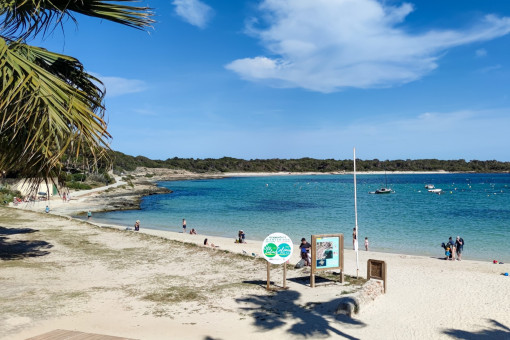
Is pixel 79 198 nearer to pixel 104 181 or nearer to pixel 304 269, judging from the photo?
pixel 104 181

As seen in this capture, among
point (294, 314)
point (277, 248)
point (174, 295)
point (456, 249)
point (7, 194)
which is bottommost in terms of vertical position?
point (456, 249)

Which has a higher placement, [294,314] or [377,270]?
[377,270]

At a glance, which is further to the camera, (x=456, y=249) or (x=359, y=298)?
(x=456, y=249)

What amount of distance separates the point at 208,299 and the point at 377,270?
5146 mm

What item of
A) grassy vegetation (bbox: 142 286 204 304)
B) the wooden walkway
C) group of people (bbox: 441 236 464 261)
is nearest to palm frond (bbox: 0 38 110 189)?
the wooden walkway

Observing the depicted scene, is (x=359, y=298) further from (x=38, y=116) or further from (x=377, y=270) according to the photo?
(x=38, y=116)

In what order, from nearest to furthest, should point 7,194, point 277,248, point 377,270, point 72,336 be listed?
1. point 72,336
2. point 277,248
3. point 377,270
4. point 7,194

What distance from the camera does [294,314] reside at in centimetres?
923

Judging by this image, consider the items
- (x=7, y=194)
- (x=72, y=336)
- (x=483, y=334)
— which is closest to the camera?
(x=72, y=336)

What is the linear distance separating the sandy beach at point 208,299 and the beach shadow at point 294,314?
24 mm

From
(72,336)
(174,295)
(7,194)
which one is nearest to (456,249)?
(174,295)

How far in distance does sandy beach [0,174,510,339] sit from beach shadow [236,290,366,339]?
24 millimetres

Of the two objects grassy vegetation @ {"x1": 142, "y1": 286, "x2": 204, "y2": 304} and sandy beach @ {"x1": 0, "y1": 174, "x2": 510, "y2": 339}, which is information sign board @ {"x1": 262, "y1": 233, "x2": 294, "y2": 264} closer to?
sandy beach @ {"x1": 0, "y1": 174, "x2": 510, "y2": 339}

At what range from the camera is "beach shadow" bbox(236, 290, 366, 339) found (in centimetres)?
829
